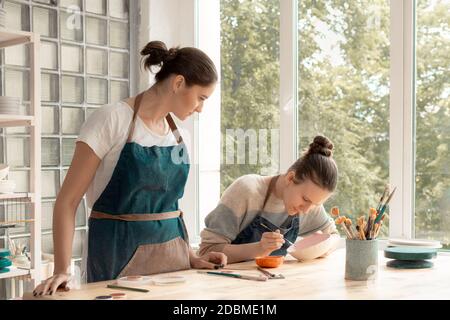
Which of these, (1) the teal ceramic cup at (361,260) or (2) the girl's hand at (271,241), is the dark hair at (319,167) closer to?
(2) the girl's hand at (271,241)

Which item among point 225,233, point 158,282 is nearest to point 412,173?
point 225,233

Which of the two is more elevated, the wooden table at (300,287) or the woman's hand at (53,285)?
the woman's hand at (53,285)

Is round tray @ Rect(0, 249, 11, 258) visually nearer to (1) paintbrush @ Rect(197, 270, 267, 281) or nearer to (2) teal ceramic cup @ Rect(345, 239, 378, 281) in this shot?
(1) paintbrush @ Rect(197, 270, 267, 281)

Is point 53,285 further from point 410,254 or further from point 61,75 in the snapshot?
point 61,75

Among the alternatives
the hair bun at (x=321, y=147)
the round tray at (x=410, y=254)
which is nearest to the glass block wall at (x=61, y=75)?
the hair bun at (x=321, y=147)

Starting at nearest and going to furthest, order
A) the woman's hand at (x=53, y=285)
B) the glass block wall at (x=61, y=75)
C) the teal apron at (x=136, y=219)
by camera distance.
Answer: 1. the woman's hand at (x=53, y=285)
2. the teal apron at (x=136, y=219)
3. the glass block wall at (x=61, y=75)

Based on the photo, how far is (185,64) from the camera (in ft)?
8.19

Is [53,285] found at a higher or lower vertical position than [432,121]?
lower

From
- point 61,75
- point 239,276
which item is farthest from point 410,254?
point 61,75

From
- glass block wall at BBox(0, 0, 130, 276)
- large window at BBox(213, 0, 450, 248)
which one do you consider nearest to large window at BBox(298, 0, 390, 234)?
large window at BBox(213, 0, 450, 248)

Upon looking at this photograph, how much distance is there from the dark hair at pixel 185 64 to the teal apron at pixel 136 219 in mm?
164

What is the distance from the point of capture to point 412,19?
3.61 m

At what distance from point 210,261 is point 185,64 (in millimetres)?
733

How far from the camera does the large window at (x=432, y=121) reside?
11.5 ft
